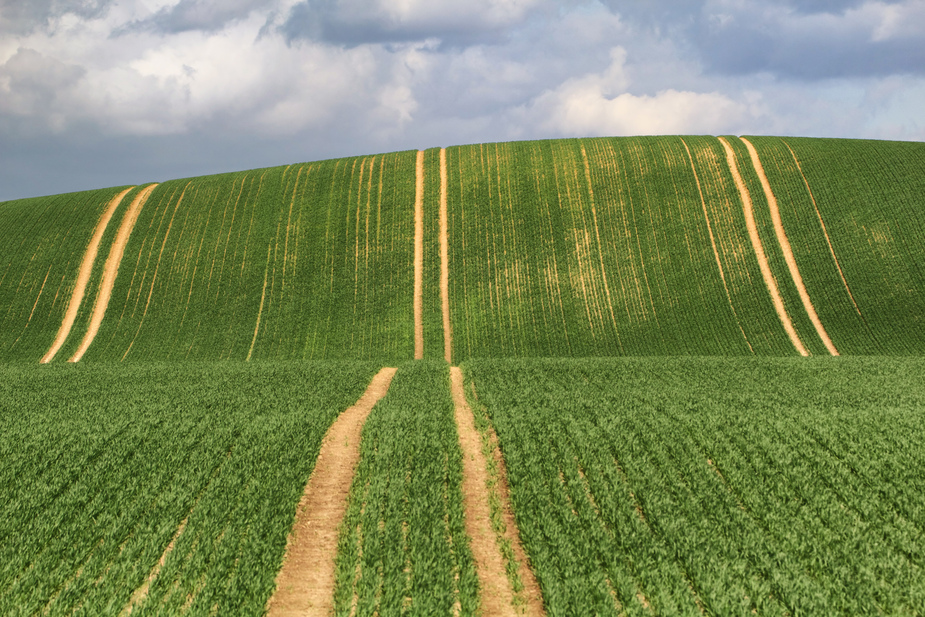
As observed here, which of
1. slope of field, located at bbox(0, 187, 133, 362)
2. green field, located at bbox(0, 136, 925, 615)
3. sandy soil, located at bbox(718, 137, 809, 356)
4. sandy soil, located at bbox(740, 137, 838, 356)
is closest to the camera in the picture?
green field, located at bbox(0, 136, 925, 615)

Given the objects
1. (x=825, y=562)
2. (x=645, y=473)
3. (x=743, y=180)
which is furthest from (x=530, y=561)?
(x=743, y=180)

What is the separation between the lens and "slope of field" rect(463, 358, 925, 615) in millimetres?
9203

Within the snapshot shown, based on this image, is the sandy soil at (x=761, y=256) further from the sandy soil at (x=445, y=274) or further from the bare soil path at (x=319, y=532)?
the bare soil path at (x=319, y=532)

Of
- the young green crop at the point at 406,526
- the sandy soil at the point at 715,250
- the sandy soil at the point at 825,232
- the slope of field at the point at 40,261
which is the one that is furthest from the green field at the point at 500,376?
the sandy soil at the point at 715,250

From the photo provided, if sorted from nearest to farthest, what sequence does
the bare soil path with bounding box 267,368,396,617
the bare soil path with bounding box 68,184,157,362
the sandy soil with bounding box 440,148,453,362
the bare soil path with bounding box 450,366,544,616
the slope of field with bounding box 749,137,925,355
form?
the bare soil path with bounding box 450,366,544,616
the bare soil path with bounding box 267,368,396,617
the slope of field with bounding box 749,137,925,355
the sandy soil with bounding box 440,148,453,362
the bare soil path with bounding box 68,184,157,362

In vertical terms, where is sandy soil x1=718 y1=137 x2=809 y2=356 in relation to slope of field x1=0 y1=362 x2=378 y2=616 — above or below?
above

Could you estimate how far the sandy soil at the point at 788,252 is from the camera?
120 ft

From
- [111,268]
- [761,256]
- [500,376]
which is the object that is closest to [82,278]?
[111,268]

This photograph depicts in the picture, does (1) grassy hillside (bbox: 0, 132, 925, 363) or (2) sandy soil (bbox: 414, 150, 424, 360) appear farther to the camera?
(2) sandy soil (bbox: 414, 150, 424, 360)

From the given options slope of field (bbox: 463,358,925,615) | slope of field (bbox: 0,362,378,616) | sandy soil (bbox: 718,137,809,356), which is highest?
sandy soil (bbox: 718,137,809,356)

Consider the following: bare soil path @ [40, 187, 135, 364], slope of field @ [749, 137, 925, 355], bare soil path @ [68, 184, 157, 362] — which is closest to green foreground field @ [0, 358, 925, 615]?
slope of field @ [749, 137, 925, 355]

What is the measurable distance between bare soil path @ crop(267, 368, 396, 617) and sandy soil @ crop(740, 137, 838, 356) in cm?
3530

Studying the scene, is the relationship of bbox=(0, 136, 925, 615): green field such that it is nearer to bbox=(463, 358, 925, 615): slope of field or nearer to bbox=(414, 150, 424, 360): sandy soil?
bbox=(463, 358, 925, 615): slope of field

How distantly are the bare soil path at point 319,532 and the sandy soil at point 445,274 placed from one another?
21.1 m
